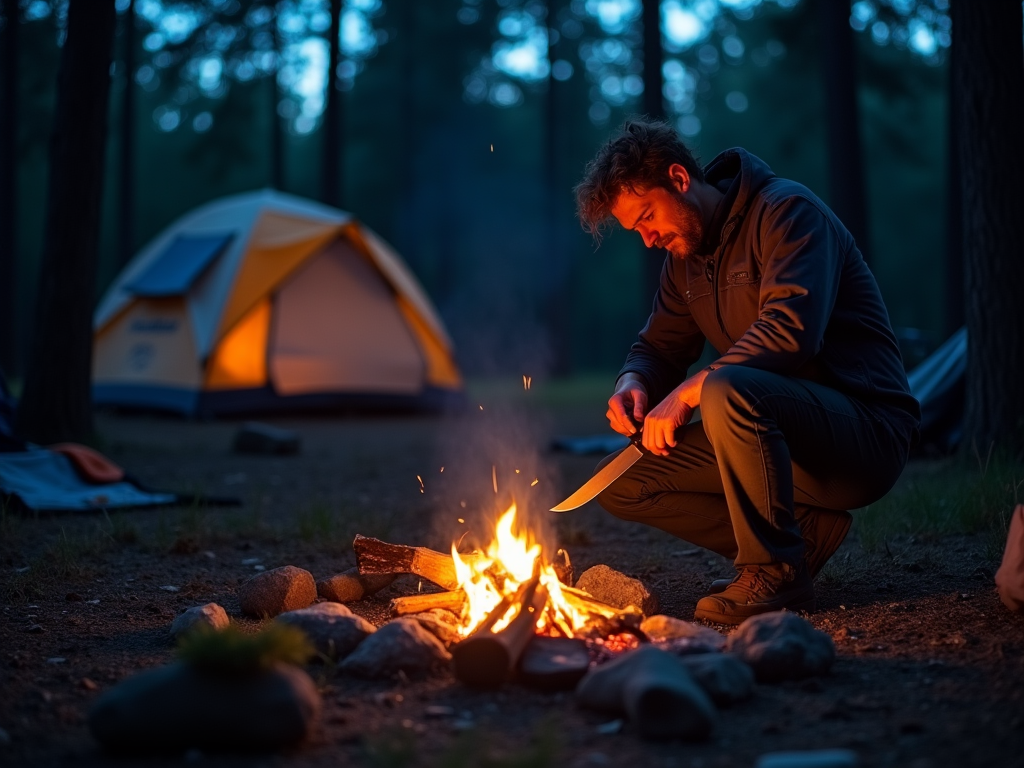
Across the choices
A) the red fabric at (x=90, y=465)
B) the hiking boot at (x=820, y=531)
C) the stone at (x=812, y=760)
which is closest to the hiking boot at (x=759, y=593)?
the hiking boot at (x=820, y=531)

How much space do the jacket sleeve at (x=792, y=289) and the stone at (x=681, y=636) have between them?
75 cm

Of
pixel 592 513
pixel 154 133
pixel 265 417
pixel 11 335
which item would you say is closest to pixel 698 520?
pixel 592 513

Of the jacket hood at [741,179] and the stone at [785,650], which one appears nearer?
the stone at [785,650]

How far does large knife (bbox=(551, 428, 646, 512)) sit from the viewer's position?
348cm

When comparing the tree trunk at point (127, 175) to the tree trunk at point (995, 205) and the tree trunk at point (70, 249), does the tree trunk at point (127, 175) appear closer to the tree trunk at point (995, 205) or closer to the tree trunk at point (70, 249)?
the tree trunk at point (70, 249)

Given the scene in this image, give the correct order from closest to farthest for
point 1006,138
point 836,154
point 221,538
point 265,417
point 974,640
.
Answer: point 974,640
point 221,538
point 1006,138
point 836,154
point 265,417

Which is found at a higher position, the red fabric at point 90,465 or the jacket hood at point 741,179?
the jacket hood at point 741,179

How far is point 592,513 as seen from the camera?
18.5 ft

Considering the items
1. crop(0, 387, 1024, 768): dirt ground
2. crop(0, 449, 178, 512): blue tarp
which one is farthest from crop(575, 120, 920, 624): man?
crop(0, 449, 178, 512): blue tarp

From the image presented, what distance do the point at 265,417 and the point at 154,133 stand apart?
2637cm

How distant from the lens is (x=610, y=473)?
3521mm

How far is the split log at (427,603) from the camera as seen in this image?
3.29 metres

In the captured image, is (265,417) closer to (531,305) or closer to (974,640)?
(974,640)

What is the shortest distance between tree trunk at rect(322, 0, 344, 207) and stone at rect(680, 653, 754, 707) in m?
13.3
